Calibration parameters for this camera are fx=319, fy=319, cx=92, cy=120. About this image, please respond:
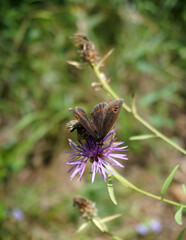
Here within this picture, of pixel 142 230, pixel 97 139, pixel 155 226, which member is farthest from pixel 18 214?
pixel 97 139

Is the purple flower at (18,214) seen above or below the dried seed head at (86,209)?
above

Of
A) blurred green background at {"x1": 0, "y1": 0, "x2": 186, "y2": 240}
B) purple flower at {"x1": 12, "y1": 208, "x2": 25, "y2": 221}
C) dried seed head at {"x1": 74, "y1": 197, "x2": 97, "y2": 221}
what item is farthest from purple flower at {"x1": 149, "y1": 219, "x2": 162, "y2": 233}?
dried seed head at {"x1": 74, "y1": 197, "x2": 97, "y2": 221}

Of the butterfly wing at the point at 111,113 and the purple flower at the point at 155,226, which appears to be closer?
the butterfly wing at the point at 111,113

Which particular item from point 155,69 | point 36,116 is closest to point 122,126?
point 155,69

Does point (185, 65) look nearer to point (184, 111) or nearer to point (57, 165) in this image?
point (184, 111)

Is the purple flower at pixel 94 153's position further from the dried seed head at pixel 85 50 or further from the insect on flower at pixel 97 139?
the dried seed head at pixel 85 50

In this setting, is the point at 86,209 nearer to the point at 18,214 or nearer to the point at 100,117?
the point at 100,117

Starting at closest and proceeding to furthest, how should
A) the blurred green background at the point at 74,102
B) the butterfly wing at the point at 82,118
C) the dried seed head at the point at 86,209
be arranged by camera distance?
the butterfly wing at the point at 82,118
the dried seed head at the point at 86,209
the blurred green background at the point at 74,102

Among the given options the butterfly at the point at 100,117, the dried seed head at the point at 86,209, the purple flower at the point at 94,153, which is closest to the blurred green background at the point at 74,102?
the dried seed head at the point at 86,209
